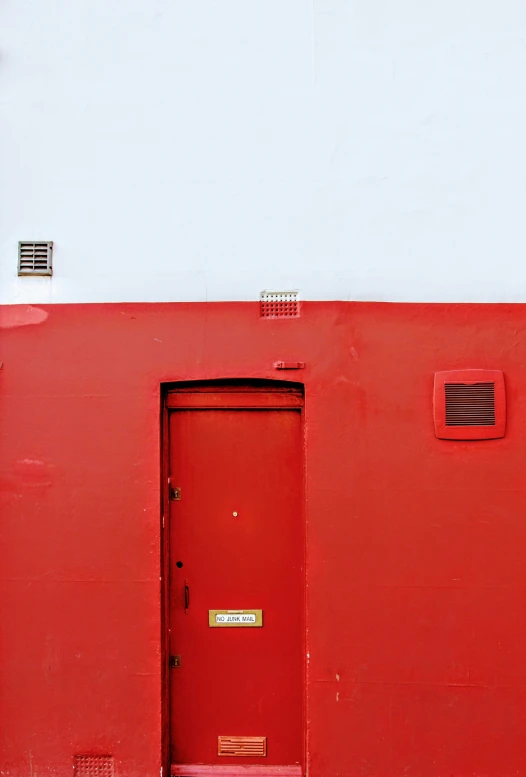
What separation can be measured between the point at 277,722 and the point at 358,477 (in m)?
1.84

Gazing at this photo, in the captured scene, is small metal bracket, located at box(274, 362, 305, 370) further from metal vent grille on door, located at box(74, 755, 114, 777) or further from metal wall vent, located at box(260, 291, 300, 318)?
metal vent grille on door, located at box(74, 755, 114, 777)

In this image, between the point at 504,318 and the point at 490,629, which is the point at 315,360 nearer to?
the point at 504,318

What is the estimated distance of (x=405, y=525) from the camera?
14.2ft

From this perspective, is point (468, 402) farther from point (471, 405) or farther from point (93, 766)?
point (93, 766)

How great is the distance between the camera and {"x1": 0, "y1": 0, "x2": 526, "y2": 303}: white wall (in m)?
4.50

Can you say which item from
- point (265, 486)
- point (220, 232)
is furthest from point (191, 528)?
point (220, 232)

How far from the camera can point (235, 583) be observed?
457 cm

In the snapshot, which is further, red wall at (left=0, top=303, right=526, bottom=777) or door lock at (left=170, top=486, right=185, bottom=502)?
door lock at (left=170, top=486, right=185, bottom=502)

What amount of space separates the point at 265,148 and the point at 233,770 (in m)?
4.39

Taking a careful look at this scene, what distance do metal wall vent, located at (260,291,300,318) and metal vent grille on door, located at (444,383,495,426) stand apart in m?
1.18

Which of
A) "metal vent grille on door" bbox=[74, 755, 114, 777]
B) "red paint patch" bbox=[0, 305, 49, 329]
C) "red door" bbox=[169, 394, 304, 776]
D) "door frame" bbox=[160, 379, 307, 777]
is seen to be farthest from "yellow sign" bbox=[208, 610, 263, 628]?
"red paint patch" bbox=[0, 305, 49, 329]

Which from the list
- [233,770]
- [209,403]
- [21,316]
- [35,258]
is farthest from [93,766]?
[35,258]

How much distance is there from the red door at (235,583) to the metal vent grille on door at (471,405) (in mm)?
1077

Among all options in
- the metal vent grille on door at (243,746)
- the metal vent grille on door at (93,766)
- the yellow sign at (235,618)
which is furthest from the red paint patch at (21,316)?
the metal vent grille on door at (243,746)
